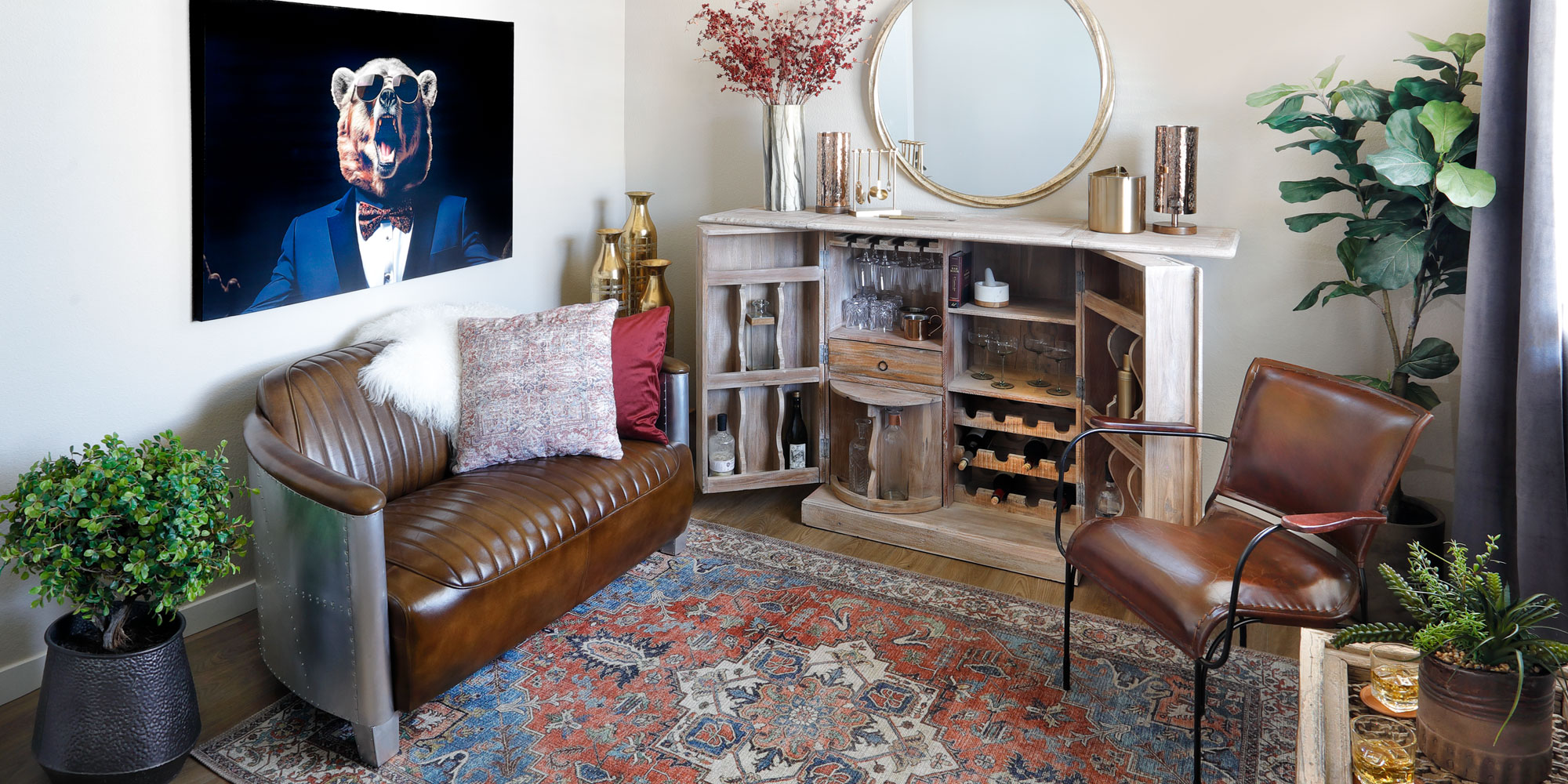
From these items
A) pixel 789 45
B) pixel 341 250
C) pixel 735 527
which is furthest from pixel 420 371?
pixel 789 45

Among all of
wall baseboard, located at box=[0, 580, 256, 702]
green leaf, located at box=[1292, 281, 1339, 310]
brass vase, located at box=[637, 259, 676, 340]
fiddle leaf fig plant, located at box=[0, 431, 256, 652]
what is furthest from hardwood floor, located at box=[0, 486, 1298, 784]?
green leaf, located at box=[1292, 281, 1339, 310]

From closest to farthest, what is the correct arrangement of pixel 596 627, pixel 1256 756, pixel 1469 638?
pixel 1469 638, pixel 1256 756, pixel 596 627

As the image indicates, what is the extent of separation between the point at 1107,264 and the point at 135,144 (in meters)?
2.87

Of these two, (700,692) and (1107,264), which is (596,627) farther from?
(1107,264)

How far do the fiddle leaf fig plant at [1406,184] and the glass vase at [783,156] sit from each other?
1.59 metres

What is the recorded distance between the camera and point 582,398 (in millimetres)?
3162

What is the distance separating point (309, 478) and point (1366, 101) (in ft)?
9.56

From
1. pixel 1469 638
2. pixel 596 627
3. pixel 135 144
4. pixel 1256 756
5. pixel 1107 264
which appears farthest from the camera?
pixel 1107 264

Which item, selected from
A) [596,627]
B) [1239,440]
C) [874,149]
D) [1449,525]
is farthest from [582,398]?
[1449,525]

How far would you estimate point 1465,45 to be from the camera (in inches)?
111

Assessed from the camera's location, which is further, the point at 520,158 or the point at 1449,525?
the point at 520,158

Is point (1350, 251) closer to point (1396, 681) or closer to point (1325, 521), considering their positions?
point (1325, 521)

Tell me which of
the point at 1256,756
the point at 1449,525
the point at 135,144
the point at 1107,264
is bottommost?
the point at 1256,756

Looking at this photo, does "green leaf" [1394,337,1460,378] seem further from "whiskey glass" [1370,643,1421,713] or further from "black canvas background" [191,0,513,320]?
"black canvas background" [191,0,513,320]
